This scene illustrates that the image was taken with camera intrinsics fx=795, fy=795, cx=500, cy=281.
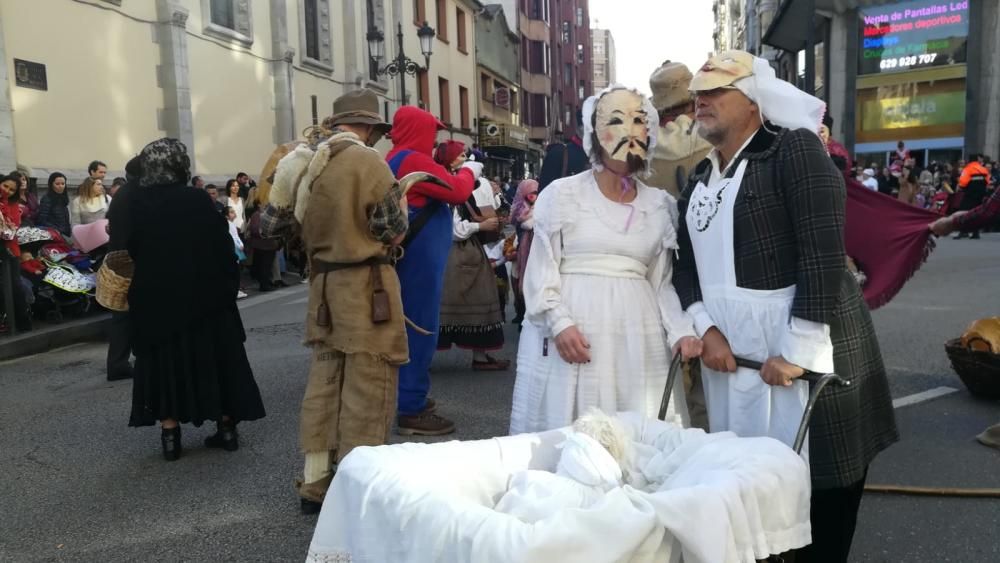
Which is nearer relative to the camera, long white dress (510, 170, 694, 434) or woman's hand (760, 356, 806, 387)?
woman's hand (760, 356, 806, 387)

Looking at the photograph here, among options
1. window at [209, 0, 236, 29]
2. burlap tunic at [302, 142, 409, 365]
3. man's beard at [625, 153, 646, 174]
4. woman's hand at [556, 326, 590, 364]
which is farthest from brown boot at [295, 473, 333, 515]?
window at [209, 0, 236, 29]

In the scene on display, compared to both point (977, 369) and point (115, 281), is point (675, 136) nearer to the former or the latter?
point (977, 369)

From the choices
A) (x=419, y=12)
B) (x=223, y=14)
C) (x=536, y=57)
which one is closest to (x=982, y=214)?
(x=223, y=14)

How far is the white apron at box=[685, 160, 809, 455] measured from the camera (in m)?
2.42

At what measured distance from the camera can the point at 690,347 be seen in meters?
2.64

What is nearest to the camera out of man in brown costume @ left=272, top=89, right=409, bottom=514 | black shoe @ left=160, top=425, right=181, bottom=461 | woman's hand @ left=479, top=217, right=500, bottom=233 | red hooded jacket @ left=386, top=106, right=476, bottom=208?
man in brown costume @ left=272, top=89, right=409, bottom=514

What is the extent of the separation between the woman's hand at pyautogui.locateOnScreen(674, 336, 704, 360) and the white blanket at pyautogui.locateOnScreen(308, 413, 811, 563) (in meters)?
0.31

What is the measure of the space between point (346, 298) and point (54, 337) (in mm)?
6582

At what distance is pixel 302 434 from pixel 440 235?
1494 millimetres

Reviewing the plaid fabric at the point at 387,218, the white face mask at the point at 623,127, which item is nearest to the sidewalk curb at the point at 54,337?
the plaid fabric at the point at 387,218

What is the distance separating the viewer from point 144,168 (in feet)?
14.2

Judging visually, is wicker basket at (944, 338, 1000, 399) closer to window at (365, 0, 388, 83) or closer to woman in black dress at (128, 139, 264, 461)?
woman in black dress at (128, 139, 264, 461)

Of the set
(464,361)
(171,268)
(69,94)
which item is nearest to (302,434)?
(171,268)

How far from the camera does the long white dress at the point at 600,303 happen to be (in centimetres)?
289
